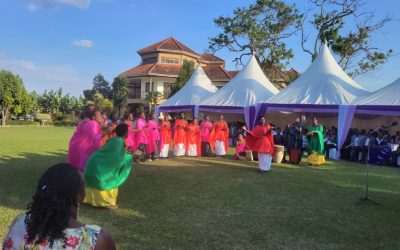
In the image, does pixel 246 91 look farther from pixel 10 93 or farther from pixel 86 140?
pixel 10 93

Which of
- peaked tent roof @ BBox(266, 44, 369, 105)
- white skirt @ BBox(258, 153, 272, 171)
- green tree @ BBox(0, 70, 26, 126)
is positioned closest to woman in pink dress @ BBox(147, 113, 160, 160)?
white skirt @ BBox(258, 153, 272, 171)

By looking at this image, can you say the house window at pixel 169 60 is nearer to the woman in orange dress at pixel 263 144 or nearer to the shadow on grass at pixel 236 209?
the shadow on grass at pixel 236 209

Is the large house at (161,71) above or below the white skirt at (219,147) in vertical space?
above

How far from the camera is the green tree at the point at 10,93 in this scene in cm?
4381

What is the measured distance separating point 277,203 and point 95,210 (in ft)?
11.0

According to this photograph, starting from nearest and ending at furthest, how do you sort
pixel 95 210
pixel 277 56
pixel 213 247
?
pixel 213 247 → pixel 95 210 → pixel 277 56

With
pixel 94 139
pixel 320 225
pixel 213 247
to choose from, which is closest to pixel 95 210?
pixel 94 139

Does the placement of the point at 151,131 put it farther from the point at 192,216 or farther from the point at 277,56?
the point at 277,56

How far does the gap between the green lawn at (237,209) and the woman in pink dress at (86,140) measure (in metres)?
0.99

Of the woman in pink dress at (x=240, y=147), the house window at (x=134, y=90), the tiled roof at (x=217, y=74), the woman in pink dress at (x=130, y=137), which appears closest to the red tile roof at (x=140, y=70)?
the house window at (x=134, y=90)

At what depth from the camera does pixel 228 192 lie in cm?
840

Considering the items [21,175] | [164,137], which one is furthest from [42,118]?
[21,175]

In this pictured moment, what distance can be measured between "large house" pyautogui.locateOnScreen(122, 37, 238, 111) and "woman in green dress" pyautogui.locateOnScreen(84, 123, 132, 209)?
118ft

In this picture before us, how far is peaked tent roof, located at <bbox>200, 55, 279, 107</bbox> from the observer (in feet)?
61.3
